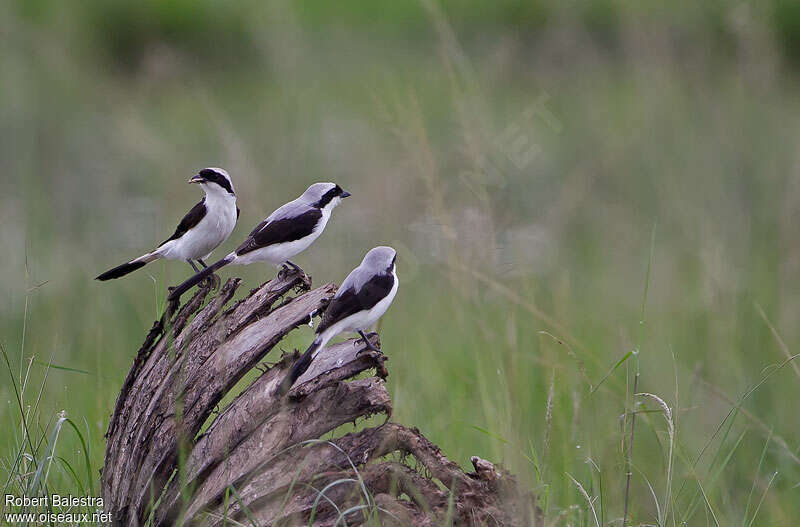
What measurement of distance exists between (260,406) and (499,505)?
811 millimetres

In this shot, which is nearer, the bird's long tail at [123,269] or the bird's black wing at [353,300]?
the bird's black wing at [353,300]

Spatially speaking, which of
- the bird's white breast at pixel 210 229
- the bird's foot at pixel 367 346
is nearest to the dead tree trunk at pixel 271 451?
the bird's foot at pixel 367 346

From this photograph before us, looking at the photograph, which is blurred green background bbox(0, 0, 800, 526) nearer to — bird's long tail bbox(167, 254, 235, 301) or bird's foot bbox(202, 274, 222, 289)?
bird's long tail bbox(167, 254, 235, 301)

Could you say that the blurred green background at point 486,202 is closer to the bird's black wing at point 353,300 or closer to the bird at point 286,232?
the bird at point 286,232

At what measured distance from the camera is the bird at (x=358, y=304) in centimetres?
323

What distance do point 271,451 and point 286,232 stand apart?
99 cm

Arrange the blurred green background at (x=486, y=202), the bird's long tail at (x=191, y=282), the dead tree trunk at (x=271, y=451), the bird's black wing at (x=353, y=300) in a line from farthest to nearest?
the blurred green background at (x=486, y=202) < the bird's long tail at (x=191, y=282) < the bird's black wing at (x=353, y=300) < the dead tree trunk at (x=271, y=451)

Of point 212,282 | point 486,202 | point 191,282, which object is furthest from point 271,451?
point 486,202

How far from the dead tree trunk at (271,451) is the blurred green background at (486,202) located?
248 millimetres

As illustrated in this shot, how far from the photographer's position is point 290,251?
399cm

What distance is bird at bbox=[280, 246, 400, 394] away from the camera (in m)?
3.23

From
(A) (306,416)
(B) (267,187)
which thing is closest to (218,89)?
(B) (267,187)

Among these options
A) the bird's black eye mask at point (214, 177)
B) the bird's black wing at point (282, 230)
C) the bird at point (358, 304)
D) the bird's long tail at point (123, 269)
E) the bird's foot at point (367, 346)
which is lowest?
the bird's foot at point (367, 346)

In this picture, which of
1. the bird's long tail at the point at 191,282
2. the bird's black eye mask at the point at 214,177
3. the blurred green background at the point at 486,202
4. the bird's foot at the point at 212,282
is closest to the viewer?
the bird's long tail at the point at 191,282
